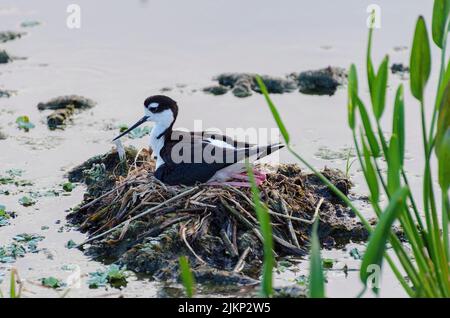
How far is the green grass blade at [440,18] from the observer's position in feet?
19.9

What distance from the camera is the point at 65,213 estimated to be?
29.0 feet

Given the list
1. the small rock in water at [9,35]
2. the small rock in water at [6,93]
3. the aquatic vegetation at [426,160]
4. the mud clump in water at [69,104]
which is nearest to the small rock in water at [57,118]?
the mud clump in water at [69,104]

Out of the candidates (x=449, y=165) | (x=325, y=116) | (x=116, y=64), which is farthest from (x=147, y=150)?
(x=449, y=165)

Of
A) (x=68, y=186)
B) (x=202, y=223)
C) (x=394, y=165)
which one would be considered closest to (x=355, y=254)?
(x=202, y=223)

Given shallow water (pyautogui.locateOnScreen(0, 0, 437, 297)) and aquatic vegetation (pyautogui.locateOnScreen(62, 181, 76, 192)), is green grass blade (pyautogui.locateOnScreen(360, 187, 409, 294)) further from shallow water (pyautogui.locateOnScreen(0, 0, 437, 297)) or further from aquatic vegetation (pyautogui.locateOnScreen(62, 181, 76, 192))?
aquatic vegetation (pyautogui.locateOnScreen(62, 181, 76, 192))

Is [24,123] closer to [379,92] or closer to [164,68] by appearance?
Answer: [164,68]

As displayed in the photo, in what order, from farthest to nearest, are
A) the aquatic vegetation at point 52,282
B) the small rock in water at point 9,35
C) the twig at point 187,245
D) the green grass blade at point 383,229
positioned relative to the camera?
the small rock in water at point 9,35 < the twig at point 187,245 < the aquatic vegetation at point 52,282 < the green grass blade at point 383,229

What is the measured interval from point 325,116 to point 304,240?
3240mm

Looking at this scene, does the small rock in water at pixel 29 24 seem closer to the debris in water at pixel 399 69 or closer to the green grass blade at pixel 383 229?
the debris in water at pixel 399 69

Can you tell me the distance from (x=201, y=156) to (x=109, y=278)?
1.44m

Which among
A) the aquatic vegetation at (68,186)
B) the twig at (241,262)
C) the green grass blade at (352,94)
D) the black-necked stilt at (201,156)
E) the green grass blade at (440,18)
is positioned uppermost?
the green grass blade at (440,18)

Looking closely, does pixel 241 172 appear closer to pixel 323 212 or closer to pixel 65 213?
pixel 323 212

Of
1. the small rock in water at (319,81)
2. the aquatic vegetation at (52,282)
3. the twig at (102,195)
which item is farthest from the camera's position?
the small rock in water at (319,81)

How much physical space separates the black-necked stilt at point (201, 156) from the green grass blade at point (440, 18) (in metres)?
2.39
